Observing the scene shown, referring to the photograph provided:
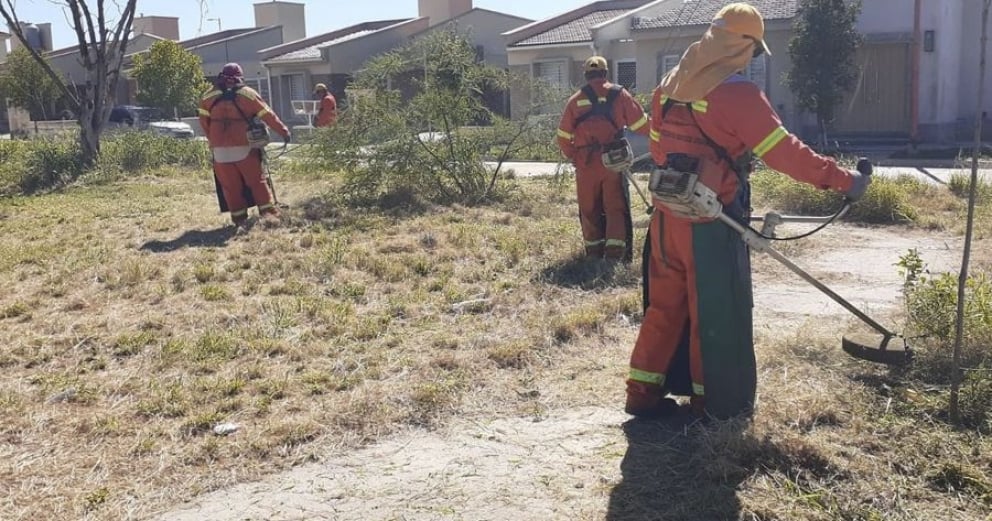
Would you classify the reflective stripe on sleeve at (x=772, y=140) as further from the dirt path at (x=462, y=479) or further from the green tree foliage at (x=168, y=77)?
the green tree foliage at (x=168, y=77)

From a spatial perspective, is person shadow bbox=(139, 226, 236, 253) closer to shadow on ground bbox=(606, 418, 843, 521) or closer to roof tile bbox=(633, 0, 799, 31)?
shadow on ground bbox=(606, 418, 843, 521)

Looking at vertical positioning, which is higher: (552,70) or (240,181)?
(552,70)

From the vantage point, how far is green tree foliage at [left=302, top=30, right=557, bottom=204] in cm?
1130

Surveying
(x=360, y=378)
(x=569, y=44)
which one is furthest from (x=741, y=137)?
(x=569, y=44)

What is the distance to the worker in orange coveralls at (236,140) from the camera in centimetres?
959

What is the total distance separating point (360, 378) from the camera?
5.05 meters

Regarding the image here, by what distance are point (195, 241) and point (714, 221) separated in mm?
6473

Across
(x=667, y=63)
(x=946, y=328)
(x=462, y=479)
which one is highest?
(x=667, y=63)

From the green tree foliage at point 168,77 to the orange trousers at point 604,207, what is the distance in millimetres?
26712

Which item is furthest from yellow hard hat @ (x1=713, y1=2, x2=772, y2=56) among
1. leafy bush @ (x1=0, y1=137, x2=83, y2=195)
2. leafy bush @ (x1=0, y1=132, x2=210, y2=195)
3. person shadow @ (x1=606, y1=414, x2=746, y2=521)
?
leafy bush @ (x1=0, y1=137, x2=83, y2=195)

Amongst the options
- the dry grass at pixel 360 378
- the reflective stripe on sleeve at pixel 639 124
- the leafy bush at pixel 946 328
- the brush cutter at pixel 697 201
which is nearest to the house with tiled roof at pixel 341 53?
the dry grass at pixel 360 378

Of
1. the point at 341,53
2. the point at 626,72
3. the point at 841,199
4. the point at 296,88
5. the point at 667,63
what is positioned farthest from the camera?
the point at 296,88

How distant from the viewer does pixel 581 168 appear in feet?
24.3

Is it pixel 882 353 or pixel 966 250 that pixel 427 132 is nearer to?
pixel 882 353
